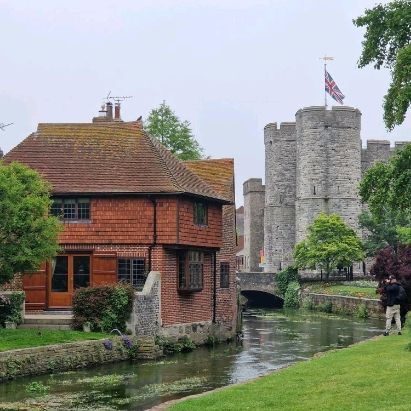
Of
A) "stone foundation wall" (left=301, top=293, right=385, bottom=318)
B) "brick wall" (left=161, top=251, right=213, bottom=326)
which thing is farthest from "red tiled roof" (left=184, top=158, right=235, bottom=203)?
"stone foundation wall" (left=301, top=293, right=385, bottom=318)

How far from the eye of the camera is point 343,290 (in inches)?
2530

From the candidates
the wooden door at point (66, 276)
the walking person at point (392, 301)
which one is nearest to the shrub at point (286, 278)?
the wooden door at point (66, 276)

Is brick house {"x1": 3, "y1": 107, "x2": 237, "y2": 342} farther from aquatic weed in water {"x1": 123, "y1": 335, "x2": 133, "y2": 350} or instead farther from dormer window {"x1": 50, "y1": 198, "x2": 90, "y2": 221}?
aquatic weed in water {"x1": 123, "y1": 335, "x2": 133, "y2": 350}

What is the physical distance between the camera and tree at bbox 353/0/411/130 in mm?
21594

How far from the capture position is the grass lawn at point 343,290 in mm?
57406

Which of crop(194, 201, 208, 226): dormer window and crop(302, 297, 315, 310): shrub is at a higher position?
crop(194, 201, 208, 226): dormer window

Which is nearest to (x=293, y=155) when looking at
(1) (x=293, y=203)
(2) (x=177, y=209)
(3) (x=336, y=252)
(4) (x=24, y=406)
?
(1) (x=293, y=203)

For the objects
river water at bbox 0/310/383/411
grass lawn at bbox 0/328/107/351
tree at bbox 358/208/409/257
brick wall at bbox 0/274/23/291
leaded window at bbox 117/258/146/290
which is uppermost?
tree at bbox 358/208/409/257

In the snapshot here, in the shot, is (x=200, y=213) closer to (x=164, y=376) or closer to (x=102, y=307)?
(x=102, y=307)

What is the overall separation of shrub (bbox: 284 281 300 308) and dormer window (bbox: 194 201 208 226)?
130ft

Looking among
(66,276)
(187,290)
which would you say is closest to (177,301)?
(187,290)

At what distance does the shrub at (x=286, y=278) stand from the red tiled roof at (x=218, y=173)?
40.3m

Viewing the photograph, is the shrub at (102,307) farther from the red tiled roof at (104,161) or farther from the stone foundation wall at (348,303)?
the stone foundation wall at (348,303)

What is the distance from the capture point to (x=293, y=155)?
9050 centimetres
